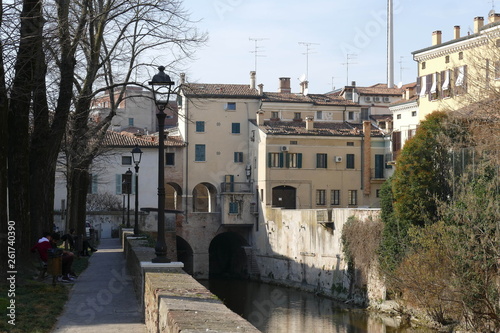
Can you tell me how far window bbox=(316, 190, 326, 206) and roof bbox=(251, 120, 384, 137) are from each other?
4.59m

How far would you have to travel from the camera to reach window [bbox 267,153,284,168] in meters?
61.2

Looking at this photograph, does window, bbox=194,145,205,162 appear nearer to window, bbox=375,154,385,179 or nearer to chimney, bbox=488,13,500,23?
window, bbox=375,154,385,179

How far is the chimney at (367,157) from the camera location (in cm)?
6322

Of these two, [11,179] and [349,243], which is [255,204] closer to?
[349,243]

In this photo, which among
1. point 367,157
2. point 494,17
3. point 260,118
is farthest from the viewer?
point 260,118

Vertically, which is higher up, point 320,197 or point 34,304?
point 320,197

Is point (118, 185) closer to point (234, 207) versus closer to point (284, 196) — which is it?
point (234, 207)

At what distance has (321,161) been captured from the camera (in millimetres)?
62406

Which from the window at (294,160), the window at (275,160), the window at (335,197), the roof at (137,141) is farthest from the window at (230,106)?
the window at (335,197)

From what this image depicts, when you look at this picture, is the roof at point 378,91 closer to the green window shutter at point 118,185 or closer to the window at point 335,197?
the window at point 335,197

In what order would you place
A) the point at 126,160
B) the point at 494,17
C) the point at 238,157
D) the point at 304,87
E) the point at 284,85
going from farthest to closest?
the point at 284,85 < the point at 304,87 < the point at 126,160 < the point at 238,157 < the point at 494,17

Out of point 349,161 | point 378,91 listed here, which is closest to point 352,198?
point 349,161

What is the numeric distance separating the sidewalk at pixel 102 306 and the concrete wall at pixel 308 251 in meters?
17.7

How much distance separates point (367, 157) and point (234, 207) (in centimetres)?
1153
